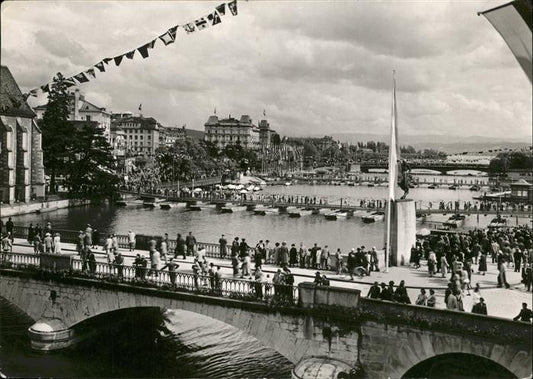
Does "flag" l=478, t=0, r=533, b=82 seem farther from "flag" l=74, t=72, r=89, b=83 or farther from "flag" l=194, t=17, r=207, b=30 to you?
"flag" l=74, t=72, r=89, b=83

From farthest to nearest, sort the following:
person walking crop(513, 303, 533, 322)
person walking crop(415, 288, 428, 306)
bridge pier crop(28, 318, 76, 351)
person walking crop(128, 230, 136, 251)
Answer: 1. person walking crop(128, 230, 136, 251)
2. bridge pier crop(28, 318, 76, 351)
3. person walking crop(415, 288, 428, 306)
4. person walking crop(513, 303, 533, 322)

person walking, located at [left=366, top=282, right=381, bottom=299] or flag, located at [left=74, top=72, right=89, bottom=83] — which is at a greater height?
flag, located at [left=74, top=72, right=89, bottom=83]

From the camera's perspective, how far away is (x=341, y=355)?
19781 mm

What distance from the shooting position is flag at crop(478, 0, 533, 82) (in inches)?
527

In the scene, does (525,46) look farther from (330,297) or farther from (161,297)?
(161,297)

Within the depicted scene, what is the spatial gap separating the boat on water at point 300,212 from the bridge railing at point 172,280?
59.8 m

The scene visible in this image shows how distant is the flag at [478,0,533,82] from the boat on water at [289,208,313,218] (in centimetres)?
7157

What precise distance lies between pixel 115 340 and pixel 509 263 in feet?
60.1

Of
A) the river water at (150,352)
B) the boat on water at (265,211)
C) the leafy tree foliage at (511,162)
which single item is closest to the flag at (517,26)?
the river water at (150,352)

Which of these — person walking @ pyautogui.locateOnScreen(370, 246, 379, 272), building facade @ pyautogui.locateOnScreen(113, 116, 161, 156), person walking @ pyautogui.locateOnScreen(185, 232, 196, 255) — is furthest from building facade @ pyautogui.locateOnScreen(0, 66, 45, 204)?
building facade @ pyautogui.locateOnScreen(113, 116, 161, 156)

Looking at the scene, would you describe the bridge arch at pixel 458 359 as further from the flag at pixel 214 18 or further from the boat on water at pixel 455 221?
the boat on water at pixel 455 221

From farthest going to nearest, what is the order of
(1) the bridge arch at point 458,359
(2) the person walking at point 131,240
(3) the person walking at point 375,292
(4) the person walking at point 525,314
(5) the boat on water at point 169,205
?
(5) the boat on water at point 169,205 < (2) the person walking at point 131,240 < (3) the person walking at point 375,292 < (4) the person walking at point 525,314 < (1) the bridge arch at point 458,359

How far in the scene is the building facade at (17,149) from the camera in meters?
77.4

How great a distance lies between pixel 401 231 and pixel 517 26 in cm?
1568
